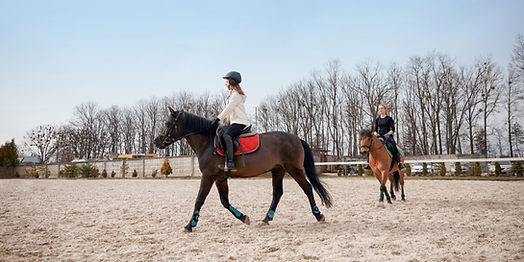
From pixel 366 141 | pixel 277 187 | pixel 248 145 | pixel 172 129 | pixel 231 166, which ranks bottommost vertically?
pixel 277 187

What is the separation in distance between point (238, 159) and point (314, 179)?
1630 millimetres

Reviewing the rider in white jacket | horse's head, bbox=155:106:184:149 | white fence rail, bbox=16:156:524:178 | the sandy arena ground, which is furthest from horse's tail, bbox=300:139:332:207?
white fence rail, bbox=16:156:524:178

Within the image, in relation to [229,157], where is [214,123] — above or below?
above

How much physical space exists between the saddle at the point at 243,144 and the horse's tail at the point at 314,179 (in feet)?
3.86

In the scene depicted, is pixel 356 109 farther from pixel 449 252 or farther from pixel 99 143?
pixel 99 143

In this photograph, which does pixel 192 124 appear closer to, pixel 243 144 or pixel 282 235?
pixel 243 144

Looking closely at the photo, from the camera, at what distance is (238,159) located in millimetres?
5863

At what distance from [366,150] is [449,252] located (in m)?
4.69

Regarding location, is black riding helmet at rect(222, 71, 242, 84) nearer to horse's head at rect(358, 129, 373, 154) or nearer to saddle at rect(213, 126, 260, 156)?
saddle at rect(213, 126, 260, 156)

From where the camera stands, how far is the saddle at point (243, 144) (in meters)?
5.84

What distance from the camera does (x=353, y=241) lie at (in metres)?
4.46

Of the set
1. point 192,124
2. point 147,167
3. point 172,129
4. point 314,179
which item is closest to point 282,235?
point 314,179

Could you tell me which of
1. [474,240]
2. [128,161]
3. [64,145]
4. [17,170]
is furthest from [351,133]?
[64,145]

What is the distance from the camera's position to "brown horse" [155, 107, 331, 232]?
228 inches
